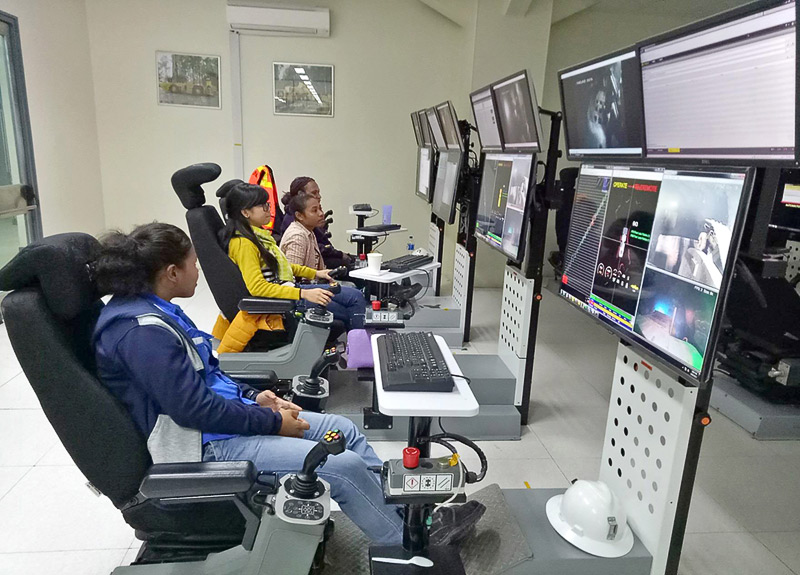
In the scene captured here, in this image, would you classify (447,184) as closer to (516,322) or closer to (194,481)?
(516,322)

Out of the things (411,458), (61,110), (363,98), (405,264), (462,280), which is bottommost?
(462,280)

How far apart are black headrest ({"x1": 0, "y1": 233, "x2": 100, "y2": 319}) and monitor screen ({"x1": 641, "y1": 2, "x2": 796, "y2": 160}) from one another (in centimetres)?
147

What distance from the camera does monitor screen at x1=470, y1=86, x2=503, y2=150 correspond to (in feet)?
8.79

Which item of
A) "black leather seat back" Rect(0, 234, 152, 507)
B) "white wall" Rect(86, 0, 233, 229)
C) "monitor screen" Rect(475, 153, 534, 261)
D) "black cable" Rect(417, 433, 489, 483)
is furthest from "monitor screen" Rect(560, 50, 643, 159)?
"white wall" Rect(86, 0, 233, 229)

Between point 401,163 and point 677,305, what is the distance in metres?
4.52

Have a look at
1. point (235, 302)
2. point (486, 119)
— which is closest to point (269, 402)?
point (235, 302)

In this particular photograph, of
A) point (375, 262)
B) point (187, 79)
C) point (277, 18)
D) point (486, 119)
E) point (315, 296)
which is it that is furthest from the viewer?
point (187, 79)

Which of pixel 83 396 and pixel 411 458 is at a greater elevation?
pixel 83 396

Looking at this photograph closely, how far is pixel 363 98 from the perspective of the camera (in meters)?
5.33

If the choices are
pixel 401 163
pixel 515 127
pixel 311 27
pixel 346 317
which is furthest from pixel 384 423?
pixel 311 27

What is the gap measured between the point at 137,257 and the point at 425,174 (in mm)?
3442

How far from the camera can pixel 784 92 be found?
3.27 ft

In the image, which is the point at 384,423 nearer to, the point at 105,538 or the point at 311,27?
the point at 105,538

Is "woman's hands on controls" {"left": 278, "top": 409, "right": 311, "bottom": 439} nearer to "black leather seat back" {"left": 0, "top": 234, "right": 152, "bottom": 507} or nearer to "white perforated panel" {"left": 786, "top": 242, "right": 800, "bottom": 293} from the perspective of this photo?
"black leather seat back" {"left": 0, "top": 234, "right": 152, "bottom": 507}
